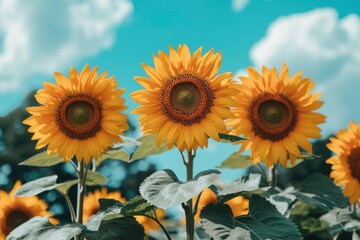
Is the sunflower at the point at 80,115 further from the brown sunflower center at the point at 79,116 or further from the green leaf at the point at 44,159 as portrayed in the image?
the green leaf at the point at 44,159

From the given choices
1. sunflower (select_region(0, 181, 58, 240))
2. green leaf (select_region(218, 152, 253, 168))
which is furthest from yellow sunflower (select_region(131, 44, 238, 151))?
sunflower (select_region(0, 181, 58, 240))

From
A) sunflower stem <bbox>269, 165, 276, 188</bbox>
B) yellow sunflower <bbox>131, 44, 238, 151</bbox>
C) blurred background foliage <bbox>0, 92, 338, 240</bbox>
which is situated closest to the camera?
yellow sunflower <bbox>131, 44, 238, 151</bbox>

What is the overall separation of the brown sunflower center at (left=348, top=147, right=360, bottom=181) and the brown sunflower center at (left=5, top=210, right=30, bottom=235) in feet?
9.19

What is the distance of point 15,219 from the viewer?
551 cm

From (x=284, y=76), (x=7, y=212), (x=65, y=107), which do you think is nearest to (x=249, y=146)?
(x=284, y=76)

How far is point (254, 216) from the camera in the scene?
3363 mm

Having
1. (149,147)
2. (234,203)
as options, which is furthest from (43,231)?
(234,203)

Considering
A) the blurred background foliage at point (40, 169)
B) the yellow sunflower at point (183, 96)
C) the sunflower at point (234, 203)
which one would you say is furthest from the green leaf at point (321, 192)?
the blurred background foliage at point (40, 169)

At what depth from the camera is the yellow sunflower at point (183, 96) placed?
349 cm

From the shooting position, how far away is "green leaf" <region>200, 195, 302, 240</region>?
10.2ft

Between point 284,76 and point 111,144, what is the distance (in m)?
1.31

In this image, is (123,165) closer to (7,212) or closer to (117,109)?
(7,212)

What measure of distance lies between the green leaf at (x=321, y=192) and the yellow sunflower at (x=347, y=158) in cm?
55

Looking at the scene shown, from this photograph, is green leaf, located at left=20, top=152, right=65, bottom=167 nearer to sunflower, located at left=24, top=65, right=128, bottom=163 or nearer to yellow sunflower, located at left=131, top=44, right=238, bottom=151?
sunflower, located at left=24, top=65, right=128, bottom=163
